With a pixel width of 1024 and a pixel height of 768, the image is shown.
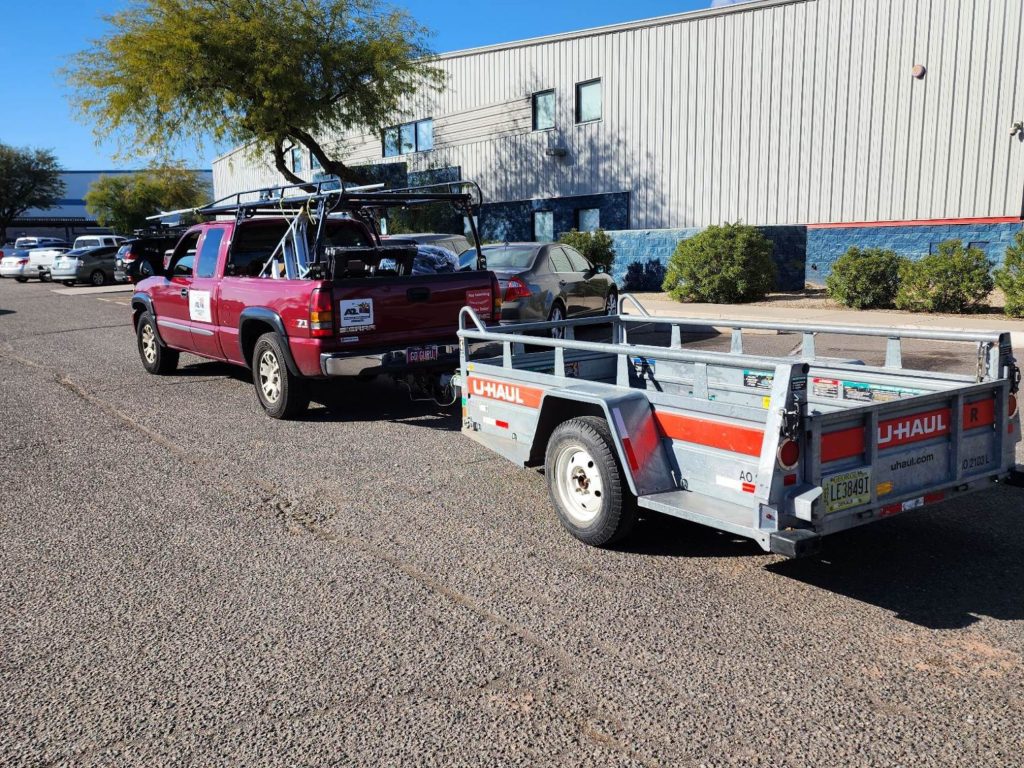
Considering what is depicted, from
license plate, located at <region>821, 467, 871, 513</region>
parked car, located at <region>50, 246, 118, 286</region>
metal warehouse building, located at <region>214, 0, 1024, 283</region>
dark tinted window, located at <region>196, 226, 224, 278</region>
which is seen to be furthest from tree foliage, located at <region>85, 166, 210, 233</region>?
license plate, located at <region>821, 467, 871, 513</region>

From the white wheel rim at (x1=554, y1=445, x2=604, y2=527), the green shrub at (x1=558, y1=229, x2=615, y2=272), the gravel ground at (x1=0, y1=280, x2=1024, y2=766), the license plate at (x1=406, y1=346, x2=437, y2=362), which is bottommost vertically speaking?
the gravel ground at (x1=0, y1=280, x2=1024, y2=766)

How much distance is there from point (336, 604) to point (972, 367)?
885cm

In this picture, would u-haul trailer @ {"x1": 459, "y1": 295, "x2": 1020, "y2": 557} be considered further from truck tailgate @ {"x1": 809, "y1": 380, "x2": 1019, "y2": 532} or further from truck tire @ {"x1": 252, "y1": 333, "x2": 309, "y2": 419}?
truck tire @ {"x1": 252, "y1": 333, "x2": 309, "y2": 419}

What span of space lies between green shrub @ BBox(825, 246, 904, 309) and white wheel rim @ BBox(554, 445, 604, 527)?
Answer: 1394 cm

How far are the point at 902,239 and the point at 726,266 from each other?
491cm

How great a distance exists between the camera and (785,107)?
73.4 ft

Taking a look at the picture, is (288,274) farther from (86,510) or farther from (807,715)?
(807,715)

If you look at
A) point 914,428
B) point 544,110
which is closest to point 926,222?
point 544,110

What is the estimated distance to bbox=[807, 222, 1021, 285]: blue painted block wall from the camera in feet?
64.1

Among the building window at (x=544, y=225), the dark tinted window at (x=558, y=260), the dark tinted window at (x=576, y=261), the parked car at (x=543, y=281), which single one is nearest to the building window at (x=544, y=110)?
the building window at (x=544, y=225)

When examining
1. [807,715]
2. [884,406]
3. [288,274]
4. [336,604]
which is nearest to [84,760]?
[336,604]

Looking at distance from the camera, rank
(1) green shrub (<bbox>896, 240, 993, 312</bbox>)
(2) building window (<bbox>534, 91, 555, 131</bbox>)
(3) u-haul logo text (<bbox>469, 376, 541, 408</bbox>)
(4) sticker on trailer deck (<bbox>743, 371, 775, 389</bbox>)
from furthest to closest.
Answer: (2) building window (<bbox>534, 91, 555, 131</bbox>) → (1) green shrub (<bbox>896, 240, 993, 312</bbox>) → (4) sticker on trailer deck (<bbox>743, 371, 775, 389</bbox>) → (3) u-haul logo text (<bbox>469, 376, 541, 408</bbox>)

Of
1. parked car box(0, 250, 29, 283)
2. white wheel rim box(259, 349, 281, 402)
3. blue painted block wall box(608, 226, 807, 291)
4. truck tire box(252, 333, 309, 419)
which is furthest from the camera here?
parked car box(0, 250, 29, 283)

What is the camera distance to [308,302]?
7695 millimetres
